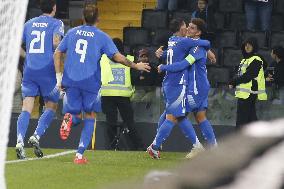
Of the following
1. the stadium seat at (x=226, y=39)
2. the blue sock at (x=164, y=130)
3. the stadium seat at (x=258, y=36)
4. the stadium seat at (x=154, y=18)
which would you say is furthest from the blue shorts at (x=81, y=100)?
the stadium seat at (x=154, y=18)

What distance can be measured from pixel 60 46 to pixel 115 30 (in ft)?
28.3

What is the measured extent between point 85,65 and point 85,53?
0.44ft

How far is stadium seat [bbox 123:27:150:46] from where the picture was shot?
1675cm

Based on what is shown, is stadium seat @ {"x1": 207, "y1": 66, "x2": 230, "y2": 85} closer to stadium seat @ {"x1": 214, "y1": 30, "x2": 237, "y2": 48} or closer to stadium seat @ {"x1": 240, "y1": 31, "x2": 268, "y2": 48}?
stadium seat @ {"x1": 240, "y1": 31, "x2": 268, "y2": 48}

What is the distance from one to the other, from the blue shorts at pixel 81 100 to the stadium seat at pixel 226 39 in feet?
22.0

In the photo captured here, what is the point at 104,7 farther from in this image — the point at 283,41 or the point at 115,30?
the point at 283,41

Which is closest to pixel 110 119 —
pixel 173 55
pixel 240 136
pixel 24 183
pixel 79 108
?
pixel 173 55

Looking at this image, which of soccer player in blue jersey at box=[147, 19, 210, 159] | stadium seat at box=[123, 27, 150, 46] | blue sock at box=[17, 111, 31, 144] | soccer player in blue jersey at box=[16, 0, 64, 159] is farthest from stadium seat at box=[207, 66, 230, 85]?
blue sock at box=[17, 111, 31, 144]

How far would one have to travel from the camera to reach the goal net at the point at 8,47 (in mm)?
4059

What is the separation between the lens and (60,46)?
996cm

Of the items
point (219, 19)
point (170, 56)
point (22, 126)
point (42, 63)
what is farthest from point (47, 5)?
point (219, 19)

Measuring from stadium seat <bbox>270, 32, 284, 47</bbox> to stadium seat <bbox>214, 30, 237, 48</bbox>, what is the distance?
65 cm

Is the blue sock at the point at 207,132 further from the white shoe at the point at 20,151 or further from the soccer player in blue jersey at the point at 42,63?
the white shoe at the point at 20,151

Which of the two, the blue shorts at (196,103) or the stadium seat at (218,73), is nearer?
the blue shorts at (196,103)
